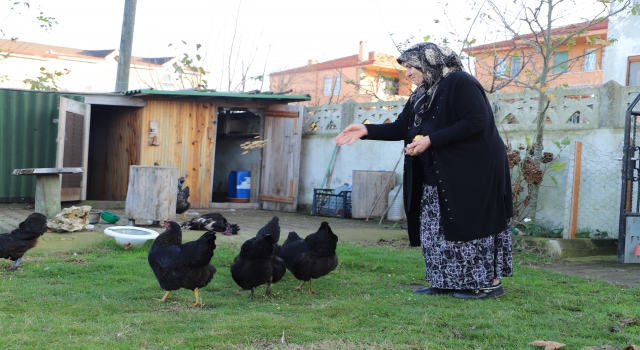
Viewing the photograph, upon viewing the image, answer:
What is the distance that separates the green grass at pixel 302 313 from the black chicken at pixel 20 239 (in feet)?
0.58

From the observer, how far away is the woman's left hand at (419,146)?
495cm

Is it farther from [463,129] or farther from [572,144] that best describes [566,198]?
[463,129]

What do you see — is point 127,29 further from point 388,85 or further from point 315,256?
point 315,256

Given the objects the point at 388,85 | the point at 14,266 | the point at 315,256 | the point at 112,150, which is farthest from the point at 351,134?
the point at 112,150

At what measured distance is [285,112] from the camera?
48.8ft

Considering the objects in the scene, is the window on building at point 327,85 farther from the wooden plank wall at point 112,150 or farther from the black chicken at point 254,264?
the black chicken at point 254,264

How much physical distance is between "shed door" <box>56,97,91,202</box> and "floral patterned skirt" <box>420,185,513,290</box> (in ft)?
29.6

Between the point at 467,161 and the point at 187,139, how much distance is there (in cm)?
1045

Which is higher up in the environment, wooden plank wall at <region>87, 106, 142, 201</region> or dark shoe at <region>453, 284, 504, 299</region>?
wooden plank wall at <region>87, 106, 142, 201</region>

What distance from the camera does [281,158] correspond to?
15.1 metres

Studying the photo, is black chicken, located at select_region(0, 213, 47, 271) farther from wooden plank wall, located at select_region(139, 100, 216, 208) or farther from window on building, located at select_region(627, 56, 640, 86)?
window on building, located at select_region(627, 56, 640, 86)

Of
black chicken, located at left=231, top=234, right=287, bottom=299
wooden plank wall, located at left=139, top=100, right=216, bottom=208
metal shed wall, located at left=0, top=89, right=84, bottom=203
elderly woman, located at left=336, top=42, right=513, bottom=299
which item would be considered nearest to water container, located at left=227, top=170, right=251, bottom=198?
wooden plank wall, located at left=139, top=100, right=216, bottom=208

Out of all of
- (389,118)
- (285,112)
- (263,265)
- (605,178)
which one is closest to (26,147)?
(285,112)

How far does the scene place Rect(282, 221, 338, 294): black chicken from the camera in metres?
5.95
